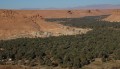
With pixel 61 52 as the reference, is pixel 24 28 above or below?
above

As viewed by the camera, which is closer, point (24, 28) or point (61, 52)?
point (61, 52)

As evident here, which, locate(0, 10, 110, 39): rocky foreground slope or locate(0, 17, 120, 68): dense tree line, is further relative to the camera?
locate(0, 10, 110, 39): rocky foreground slope

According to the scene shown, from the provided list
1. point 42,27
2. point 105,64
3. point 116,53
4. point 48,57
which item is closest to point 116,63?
point 105,64

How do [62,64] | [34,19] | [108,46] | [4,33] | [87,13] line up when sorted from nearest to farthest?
[62,64]
[108,46]
[4,33]
[34,19]
[87,13]

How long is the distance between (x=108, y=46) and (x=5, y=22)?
22925 mm

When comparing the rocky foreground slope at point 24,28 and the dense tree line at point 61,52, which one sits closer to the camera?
the dense tree line at point 61,52

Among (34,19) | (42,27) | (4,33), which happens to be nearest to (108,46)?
(4,33)

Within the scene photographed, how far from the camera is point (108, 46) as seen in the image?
35125 mm

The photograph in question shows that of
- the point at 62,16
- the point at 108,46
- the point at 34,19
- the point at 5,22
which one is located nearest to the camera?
the point at 108,46

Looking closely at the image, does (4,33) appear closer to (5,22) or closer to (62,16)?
(5,22)

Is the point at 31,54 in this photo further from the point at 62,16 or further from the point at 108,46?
the point at 62,16

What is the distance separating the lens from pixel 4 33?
158 ft

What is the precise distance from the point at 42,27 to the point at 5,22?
5.95 metres

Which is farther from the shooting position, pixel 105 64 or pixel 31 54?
pixel 31 54
